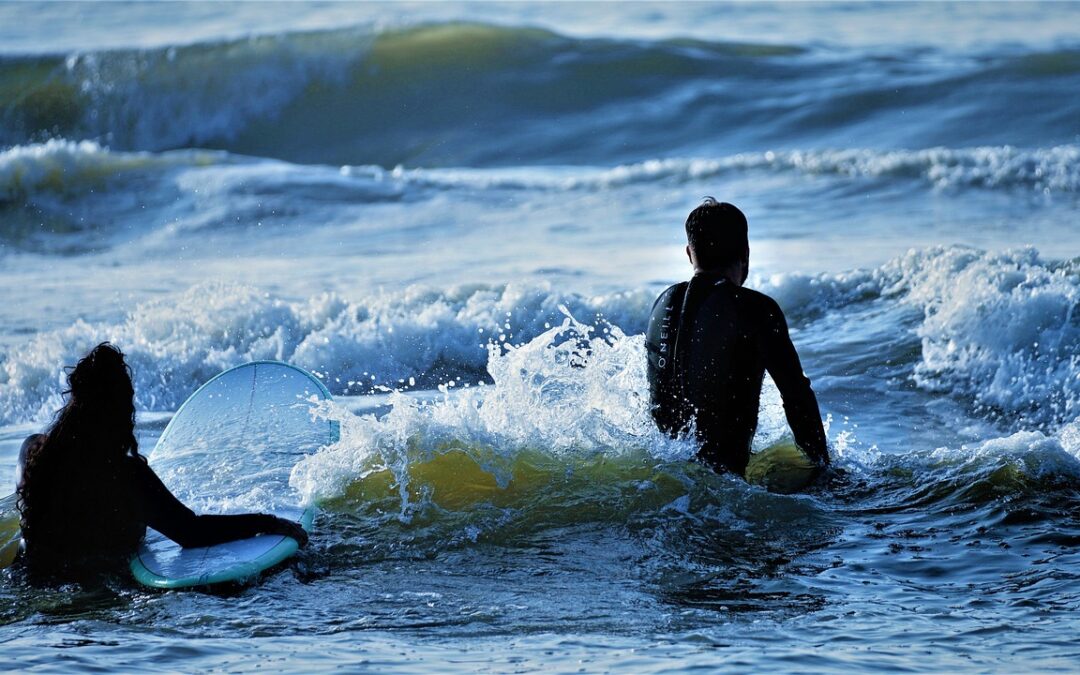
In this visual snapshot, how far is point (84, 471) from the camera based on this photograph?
16.0ft

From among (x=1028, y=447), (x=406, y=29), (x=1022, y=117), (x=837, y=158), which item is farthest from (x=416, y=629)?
(x=406, y=29)

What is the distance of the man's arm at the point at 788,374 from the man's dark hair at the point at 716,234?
27 cm

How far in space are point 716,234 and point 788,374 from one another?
64cm

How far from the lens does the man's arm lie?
18.0ft

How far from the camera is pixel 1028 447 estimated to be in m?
6.00

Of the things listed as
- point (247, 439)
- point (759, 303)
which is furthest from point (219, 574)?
point (759, 303)

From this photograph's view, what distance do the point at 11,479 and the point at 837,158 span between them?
10.4 m

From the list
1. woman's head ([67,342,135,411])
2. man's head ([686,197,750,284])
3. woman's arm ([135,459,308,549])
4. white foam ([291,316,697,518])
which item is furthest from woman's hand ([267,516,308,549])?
man's head ([686,197,750,284])

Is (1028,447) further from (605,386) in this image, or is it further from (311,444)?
(311,444)

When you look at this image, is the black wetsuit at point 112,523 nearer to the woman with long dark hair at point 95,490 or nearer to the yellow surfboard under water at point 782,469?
the woman with long dark hair at point 95,490

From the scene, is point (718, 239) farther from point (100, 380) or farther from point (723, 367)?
point (100, 380)

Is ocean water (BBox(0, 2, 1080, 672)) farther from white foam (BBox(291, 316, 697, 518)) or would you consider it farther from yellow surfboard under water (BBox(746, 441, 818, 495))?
yellow surfboard under water (BBox(746, 441, 818, 495))

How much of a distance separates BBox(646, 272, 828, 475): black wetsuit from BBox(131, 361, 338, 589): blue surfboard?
62.6 inches

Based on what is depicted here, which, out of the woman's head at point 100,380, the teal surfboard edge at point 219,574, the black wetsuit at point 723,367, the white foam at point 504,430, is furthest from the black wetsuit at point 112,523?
the black wetsuit at point 723,367
